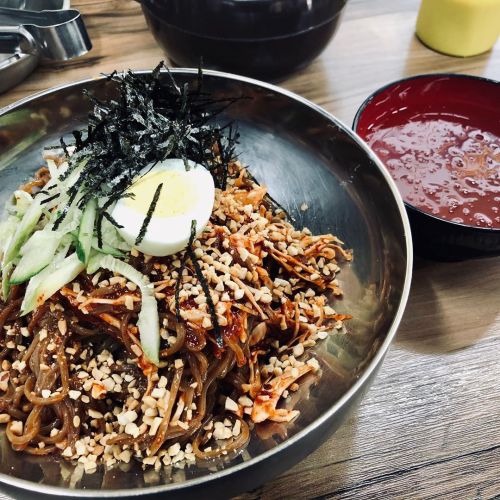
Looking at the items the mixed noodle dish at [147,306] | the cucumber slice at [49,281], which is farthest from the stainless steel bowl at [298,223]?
the cucumber slice at [49,281]

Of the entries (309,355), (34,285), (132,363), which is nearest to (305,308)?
(309,355)

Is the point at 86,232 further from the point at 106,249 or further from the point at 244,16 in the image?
the point at 244,16

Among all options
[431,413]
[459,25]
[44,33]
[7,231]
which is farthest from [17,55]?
[431,413]

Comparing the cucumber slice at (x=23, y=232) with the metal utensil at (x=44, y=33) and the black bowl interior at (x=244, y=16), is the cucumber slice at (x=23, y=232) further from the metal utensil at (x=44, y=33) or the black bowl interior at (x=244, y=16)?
the black bowl interior at (x=244, y=16)

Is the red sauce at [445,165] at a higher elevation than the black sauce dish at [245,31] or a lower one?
lower

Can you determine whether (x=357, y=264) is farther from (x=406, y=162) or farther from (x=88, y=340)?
(x=88, y=340)

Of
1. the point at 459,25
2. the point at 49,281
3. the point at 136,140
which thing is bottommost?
the point at 459,25
